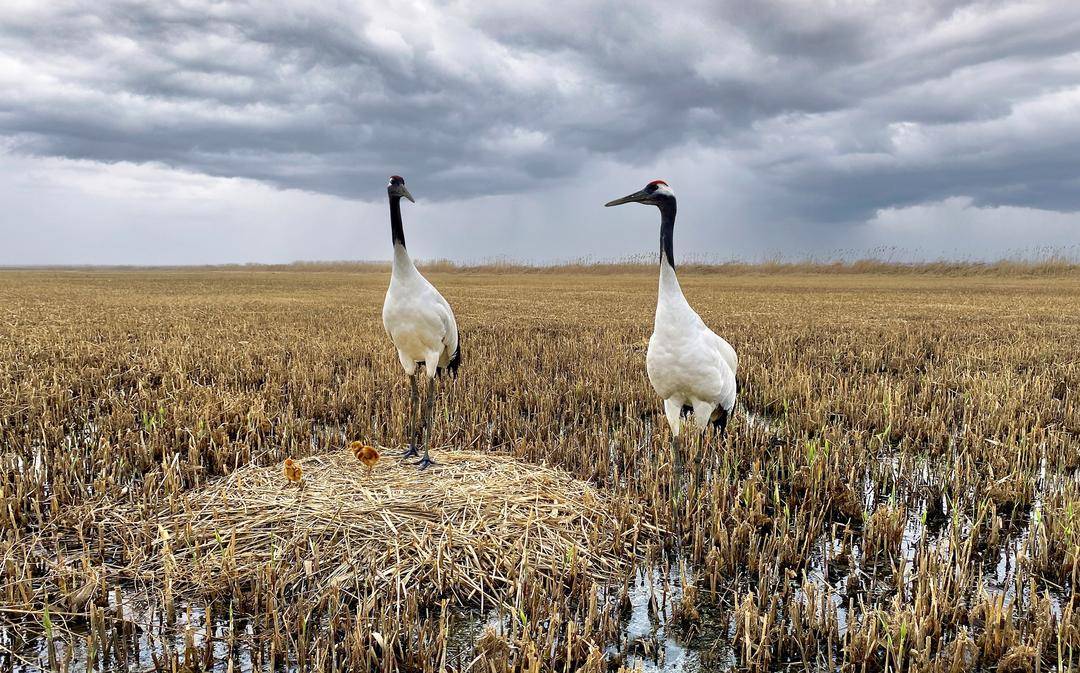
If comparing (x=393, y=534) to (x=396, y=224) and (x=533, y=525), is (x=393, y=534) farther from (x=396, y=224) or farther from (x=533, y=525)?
(x=396, y=224)

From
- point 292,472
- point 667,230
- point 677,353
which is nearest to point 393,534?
point 292,472

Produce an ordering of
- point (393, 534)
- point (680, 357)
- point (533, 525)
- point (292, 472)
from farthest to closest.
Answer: point (680, 357)
point (292, 472)
point (533, 525)
point (393, 534)

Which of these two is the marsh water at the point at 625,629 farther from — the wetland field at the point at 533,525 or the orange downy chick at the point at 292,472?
the orange downy chick at the point at 292,472

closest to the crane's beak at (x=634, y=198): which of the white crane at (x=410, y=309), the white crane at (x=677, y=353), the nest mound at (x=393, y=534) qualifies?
the white crane at (x=677, y=353)

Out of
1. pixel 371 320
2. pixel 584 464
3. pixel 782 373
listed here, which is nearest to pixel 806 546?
pixel 584 464

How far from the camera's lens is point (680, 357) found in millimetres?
4359

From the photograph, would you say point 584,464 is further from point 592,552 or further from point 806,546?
point 806,546

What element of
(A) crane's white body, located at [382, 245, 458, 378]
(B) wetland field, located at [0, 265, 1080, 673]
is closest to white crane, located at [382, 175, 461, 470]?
(A) crane's white body, located at [382, 245, 458, 378]

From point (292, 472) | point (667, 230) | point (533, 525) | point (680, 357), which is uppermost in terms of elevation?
point (667, 230)

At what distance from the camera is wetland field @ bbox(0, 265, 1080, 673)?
2.49m

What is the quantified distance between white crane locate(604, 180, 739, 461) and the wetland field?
0.46 metres

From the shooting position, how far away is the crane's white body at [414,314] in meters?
5.01

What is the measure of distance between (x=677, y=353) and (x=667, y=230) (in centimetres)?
102

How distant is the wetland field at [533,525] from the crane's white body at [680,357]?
1.81 feet
